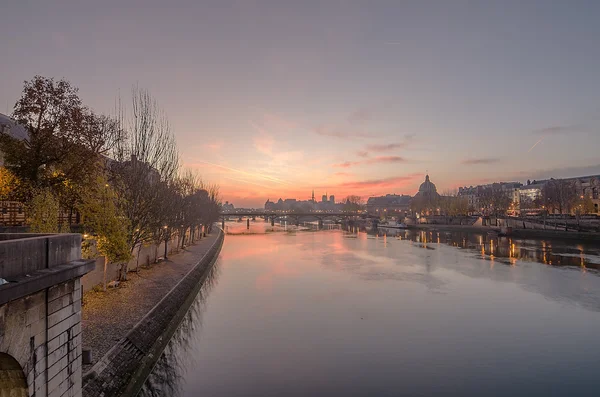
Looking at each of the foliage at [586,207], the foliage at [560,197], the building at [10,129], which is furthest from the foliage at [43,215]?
the foliage at [560,197]

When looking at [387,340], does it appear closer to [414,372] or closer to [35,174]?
[414,372]

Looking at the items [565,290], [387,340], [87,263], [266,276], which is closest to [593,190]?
[565,290]

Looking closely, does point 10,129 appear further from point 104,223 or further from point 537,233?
point 537,233

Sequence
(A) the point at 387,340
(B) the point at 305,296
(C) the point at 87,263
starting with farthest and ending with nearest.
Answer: (B) the point at 305,296, (A) the point at 387,340, (C) the point at 87,263

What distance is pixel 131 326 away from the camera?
15.4m

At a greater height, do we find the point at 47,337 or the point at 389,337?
the point at 47,337

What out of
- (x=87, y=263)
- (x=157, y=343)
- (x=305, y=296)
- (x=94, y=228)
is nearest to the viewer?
(x=87, y=263)

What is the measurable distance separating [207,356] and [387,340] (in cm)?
909

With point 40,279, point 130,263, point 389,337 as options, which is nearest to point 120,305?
point 130,263

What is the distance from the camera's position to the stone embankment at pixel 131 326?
1186cm

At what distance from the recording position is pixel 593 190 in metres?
106

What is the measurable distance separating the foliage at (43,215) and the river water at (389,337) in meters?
8.14

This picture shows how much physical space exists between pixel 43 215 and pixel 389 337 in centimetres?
1812

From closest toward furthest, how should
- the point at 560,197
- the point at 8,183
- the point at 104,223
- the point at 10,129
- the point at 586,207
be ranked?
the point at 8,183 → the point at 104,223 → the point at 10,129 → the point at 586,207 → the point at 560,197
